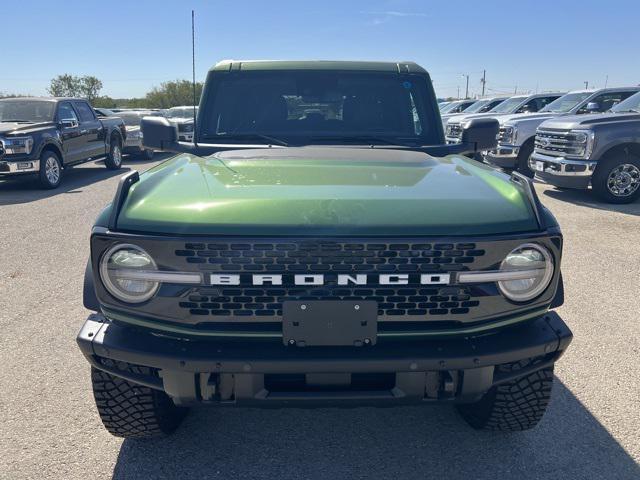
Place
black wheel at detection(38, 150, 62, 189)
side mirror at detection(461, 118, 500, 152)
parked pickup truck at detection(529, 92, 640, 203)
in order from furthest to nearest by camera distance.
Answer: black wheel at detection(38, 150, 62, 189) < parked pickup truck at detection(529, 92, 640, 203) < side mirror at detection(461, 118, 500, 152)

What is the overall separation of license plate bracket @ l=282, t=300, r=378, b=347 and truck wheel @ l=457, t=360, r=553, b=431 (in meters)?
0.89

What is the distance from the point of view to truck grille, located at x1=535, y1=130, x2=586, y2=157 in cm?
906

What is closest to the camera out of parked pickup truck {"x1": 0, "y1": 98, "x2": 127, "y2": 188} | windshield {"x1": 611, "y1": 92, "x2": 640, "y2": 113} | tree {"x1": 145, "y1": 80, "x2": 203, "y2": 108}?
windshield {"x1": 611, "y1": 92, "x2": 640, "y2": 113}

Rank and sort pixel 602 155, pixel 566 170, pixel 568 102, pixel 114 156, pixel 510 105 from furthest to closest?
pixel 510 105 → pixel 114 156 → pixel 568 102 → pixel 566 170 → pixel 602 155

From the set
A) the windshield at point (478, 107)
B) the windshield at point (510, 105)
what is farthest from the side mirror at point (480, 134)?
the windshield at point (478, 107)

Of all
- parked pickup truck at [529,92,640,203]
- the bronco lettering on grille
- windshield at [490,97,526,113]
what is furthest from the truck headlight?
the bronco lettering on grille

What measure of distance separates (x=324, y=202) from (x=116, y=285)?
90 centimetres

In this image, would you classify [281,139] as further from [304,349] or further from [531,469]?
[531,469]

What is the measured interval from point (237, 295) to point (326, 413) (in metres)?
1.26

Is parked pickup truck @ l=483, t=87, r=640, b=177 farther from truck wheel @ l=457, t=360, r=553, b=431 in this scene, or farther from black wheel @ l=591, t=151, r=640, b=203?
truck wheel @ l=457, t=360, r=553, b=431

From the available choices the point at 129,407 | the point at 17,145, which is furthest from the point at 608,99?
the point at 129,407

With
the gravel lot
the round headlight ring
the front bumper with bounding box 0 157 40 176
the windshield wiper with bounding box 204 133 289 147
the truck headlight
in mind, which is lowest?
the gravel lot

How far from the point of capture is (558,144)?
948cm

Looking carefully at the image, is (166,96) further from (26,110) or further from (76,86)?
(26,110)
